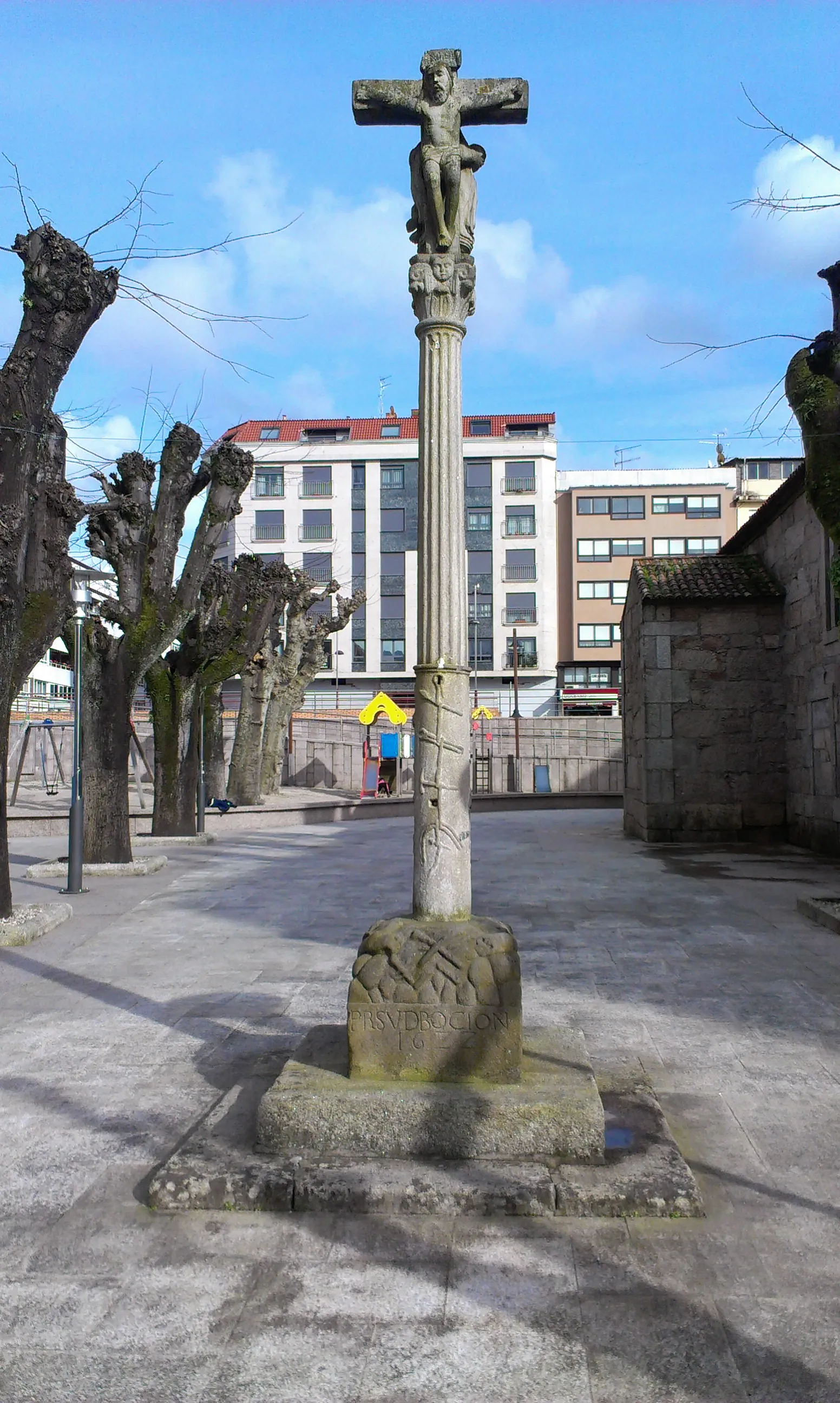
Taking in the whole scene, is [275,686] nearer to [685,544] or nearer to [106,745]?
[106,745]

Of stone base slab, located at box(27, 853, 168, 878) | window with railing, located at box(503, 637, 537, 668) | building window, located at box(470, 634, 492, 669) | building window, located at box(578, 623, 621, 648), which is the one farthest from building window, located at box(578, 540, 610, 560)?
stone base slab, located at box(27, 853, 168, 878)

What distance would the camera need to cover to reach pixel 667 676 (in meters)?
15.8

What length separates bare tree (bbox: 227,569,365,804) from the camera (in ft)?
73.7

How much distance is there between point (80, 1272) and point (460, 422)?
3653 mm

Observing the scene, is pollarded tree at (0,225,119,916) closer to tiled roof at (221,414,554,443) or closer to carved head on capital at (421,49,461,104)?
carved head on capital at (421,49,461,104)

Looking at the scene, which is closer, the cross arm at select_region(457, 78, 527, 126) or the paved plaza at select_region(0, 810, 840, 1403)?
the paved plaza at select_region(0, 810, 840, 1403)

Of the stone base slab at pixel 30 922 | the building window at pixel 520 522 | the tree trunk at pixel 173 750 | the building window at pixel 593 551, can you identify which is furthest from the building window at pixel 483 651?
the stone base slab at pixel 30 922

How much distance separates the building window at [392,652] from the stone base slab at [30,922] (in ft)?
146

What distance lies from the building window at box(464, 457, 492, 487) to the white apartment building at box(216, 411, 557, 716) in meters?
0.06

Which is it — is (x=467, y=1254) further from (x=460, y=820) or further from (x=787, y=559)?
(x=787, y=559)

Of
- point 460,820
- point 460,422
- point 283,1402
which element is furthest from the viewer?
point 460,422

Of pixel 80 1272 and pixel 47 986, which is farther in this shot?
pixel 47 986


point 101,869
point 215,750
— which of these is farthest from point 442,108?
point 215,750

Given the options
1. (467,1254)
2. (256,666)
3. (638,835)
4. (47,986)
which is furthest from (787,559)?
(467,1254)
